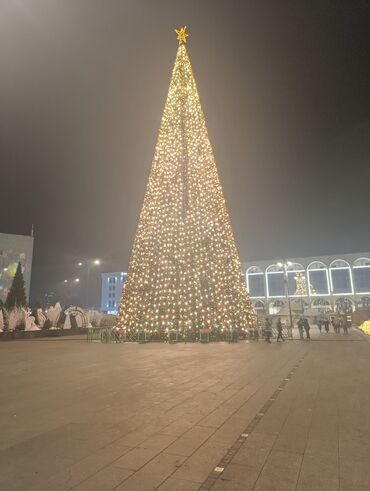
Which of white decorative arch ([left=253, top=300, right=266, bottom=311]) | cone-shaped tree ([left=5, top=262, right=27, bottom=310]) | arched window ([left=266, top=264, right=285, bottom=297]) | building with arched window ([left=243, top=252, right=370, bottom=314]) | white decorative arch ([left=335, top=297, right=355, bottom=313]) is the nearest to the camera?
cone-shaped tree ([left=5, top=262, right=27, bottom=310])

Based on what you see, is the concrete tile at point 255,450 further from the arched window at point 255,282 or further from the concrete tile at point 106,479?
the arched window at point 255,282

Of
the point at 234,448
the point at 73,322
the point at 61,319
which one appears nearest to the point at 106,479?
the point at 234,448

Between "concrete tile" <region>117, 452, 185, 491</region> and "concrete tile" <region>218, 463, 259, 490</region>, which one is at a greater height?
"concrete tile" <region>117, 452, 185, 491</region>

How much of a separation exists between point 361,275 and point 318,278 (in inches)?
341

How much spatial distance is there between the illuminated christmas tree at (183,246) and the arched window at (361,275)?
61.9 m

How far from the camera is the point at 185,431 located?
4516 mm

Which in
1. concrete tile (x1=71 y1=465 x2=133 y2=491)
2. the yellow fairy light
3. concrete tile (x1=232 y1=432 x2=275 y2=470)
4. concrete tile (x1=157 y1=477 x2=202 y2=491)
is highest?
the yellow fairy light

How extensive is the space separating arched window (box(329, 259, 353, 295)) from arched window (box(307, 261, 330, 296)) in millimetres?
1244

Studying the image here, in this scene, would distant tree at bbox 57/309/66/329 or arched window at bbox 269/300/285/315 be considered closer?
distant tree at bbox 57/309/66/329

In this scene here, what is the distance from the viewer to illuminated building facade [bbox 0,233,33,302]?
6644cm

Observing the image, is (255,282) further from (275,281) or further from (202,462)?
(202,462)

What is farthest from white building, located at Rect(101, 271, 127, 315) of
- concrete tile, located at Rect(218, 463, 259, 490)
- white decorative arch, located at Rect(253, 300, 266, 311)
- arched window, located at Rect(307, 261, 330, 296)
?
concrete tile, located at Rect(218, 463, 259, 490)

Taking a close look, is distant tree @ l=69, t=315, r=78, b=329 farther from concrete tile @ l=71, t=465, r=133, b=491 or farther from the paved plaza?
concrete tile @ l=71, t=465, r=133, b=491

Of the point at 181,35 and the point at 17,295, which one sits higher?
the point at 181,35
